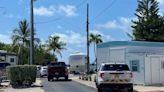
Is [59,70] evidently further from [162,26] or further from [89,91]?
[162,26]

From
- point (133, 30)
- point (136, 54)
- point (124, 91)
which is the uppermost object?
point (133, 30)

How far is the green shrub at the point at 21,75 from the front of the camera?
34281mm

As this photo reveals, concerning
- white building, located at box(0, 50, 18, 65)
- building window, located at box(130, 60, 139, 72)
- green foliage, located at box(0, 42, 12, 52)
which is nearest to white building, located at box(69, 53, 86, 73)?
white building, located at box(0, 50, 18, 65)

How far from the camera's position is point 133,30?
8544 centimetres

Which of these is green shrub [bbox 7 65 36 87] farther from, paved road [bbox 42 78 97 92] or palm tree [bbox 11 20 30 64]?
palm tree [bbox 11 20 30 64]

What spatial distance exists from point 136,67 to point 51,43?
240ft

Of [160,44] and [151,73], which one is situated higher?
[160,44]

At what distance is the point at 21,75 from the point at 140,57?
30.4 feet

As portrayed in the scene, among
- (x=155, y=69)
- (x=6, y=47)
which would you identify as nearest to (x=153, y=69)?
(x=155, y=69)

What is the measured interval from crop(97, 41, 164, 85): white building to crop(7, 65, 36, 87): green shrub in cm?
800

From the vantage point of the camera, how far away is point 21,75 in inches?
1357

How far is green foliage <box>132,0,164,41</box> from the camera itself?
81875 millimetres

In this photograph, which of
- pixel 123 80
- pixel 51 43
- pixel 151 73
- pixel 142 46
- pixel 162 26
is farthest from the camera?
pixel 51 43

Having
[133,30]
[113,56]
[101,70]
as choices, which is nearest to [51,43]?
[133,30]
